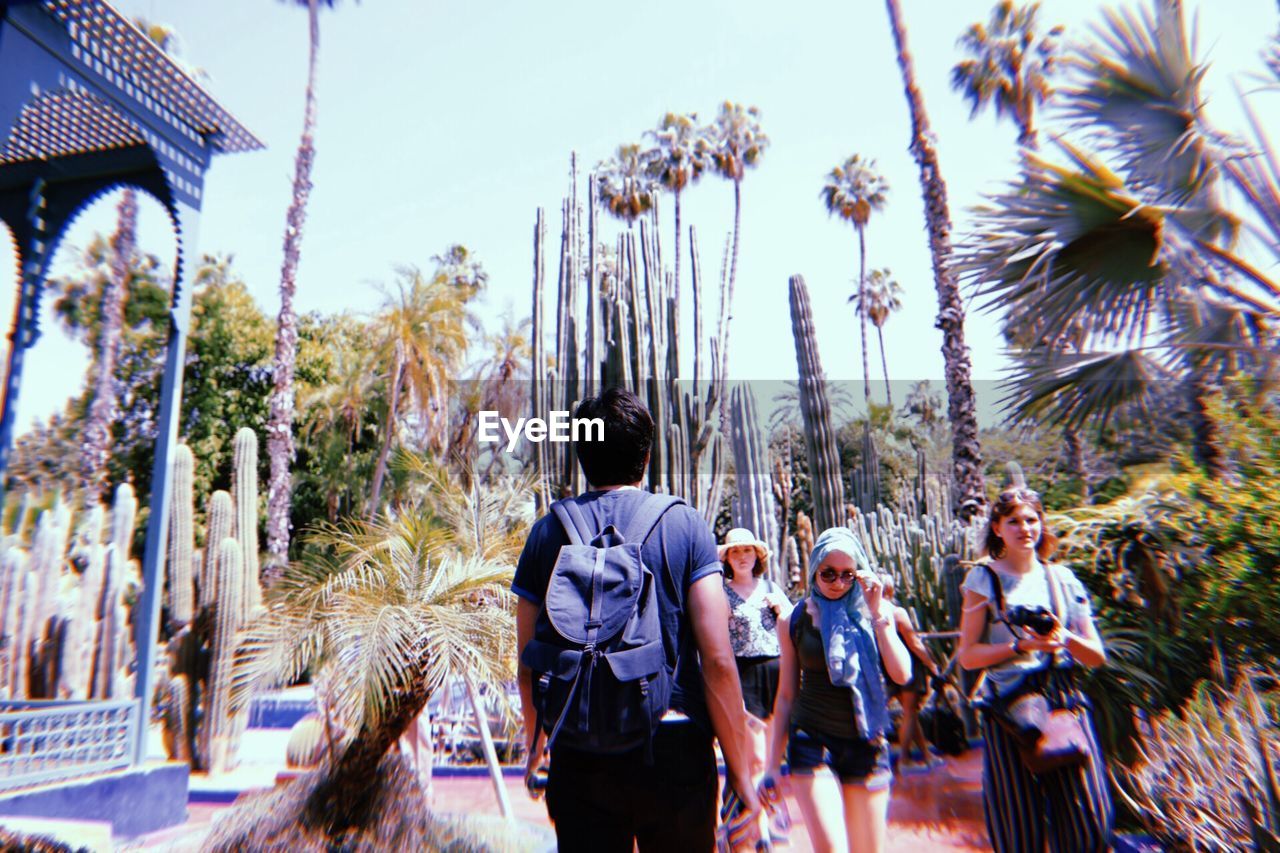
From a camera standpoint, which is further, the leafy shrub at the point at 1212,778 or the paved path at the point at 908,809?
the paved path at the point at 908,809

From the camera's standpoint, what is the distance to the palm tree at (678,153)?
26.5 meters

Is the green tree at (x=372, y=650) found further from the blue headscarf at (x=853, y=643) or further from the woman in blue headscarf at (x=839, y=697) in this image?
the blue headscarf at (x=853, y=643)

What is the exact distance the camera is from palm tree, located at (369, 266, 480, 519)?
17.4 metres

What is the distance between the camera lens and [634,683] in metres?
1.62

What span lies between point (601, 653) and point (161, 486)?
5.72m

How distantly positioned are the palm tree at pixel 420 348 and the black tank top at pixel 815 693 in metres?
15.1

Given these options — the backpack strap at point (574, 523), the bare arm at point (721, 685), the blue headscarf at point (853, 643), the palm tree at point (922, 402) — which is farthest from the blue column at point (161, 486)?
the palm tree at point (922, 402)

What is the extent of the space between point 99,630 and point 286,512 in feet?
25.6

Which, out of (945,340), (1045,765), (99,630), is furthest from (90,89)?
(945,340)

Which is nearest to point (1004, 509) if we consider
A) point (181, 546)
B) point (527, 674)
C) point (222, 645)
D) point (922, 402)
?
point (527, 674)

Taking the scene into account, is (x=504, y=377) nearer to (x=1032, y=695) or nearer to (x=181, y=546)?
(x=181, y=546)

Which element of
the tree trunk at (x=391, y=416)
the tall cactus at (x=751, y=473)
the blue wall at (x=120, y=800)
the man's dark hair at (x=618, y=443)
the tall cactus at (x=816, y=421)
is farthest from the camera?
the tree trunk at (x=391, y=416)

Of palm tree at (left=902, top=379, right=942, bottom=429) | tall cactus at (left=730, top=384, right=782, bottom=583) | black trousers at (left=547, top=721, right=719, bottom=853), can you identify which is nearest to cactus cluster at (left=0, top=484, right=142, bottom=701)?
black trousers at (left=547, top=721, right=719, bottom=853)

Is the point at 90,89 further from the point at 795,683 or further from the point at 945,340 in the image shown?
the point at 945,340
